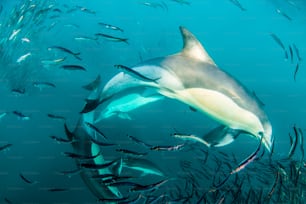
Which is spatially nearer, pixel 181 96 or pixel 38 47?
pixel 181 96

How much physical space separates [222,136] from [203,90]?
539mm

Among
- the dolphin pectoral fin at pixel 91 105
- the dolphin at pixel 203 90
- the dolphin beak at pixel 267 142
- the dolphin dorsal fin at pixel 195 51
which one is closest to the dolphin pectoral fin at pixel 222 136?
the dolphin at pixel 203 90

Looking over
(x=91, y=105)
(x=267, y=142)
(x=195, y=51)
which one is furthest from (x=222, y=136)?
(x=91, y=105)

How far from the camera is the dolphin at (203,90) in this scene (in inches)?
120

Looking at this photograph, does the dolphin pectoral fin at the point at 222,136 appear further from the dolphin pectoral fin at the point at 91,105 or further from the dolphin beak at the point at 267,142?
the dolphin pectoral fin at the point at 91,105

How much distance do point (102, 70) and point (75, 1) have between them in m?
20.5

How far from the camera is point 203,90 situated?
3.14 m

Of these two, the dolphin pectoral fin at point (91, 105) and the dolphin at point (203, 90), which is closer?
the dolphin at point (203, 90)

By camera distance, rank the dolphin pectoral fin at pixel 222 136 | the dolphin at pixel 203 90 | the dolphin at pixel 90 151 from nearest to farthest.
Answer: the dolphin at pixel 203 90
the dolphin pectoral fin at pixel 222 136
the dolphin at pixel 90 151

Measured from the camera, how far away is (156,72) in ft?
10.8

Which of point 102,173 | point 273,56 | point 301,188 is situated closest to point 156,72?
point 102,173

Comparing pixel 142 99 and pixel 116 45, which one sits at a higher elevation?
pixel 142 99

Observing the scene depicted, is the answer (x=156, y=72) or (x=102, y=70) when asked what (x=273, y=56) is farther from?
(x=156, y=72)

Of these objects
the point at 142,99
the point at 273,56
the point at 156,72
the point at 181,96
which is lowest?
the point at 273,56
